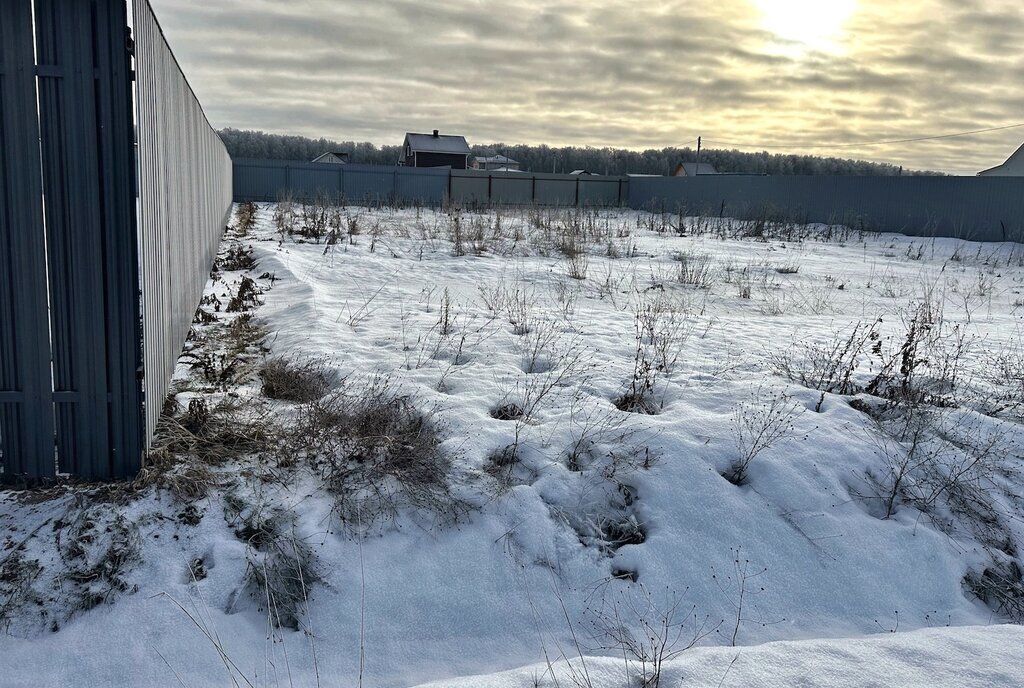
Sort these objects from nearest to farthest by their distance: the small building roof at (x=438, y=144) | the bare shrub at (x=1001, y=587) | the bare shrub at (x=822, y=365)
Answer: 1. the bare shrub at (x=1001, y=587)
2. the bare shrub at (x=822, y=365)
3. the small building roof at (x=438, y=144)

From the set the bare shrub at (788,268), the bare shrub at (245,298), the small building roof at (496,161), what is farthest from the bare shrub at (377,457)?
the small building roof at (496,161)

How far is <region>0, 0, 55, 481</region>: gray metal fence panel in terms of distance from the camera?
3.17 meters

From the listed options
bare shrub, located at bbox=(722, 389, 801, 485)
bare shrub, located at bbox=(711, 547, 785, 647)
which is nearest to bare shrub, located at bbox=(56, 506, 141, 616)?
bare shrub, located at bbox=(711, 547, 785, 647)

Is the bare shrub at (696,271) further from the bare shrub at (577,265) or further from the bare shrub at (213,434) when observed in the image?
the bare shrub at (213,434)

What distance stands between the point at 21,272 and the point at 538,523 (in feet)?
9.04

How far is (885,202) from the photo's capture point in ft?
72.0

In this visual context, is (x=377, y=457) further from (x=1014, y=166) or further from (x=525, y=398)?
(x=1014, y=166)

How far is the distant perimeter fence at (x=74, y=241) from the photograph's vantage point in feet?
10.4

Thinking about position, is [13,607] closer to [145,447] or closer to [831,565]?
[145,447]

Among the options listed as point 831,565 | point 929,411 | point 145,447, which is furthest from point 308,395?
point 929,411

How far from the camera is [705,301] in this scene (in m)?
8.93

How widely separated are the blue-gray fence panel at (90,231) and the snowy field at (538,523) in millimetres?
364

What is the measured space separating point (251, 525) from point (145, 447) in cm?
73

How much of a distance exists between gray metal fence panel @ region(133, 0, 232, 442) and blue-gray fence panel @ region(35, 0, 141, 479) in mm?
99
